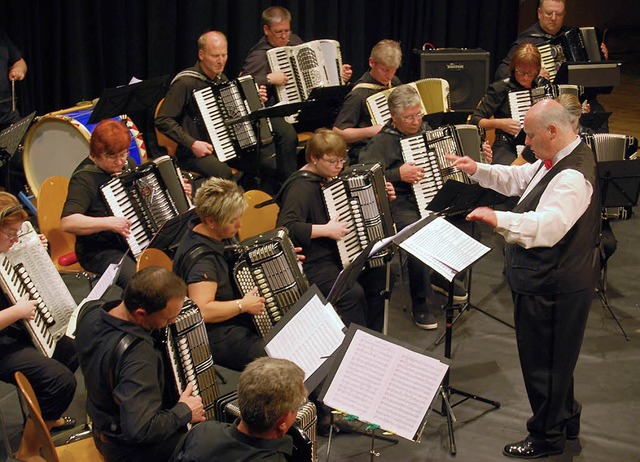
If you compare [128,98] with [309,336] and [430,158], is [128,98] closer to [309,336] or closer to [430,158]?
[430,158]

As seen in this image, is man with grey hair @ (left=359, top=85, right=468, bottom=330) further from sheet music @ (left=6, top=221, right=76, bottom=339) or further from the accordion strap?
sheet music @ (left=6, top=221, right=76, bottom=339)

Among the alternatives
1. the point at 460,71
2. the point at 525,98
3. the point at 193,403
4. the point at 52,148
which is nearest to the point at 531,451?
the point at 193,403

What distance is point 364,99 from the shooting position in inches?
267

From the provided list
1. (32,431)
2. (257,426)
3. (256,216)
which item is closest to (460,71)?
(256,216)

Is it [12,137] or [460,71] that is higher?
[12,137]

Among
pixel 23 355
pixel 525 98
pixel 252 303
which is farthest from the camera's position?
pixel 525 98

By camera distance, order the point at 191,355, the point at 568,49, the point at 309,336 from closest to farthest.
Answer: the point at 191,355
the point at 309,336
the point at 568,49

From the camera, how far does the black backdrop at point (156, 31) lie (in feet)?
25.5

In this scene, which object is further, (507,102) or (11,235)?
(507,102)

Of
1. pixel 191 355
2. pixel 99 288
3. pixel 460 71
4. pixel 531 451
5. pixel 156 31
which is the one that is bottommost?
pixel 531 451

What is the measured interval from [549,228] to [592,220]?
293 mm

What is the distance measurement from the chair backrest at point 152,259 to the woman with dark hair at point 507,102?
3.36 meters

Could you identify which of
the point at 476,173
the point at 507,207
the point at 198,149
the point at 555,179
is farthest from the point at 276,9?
the point at 555,179

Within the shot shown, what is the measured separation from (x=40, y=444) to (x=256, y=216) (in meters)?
2.01
